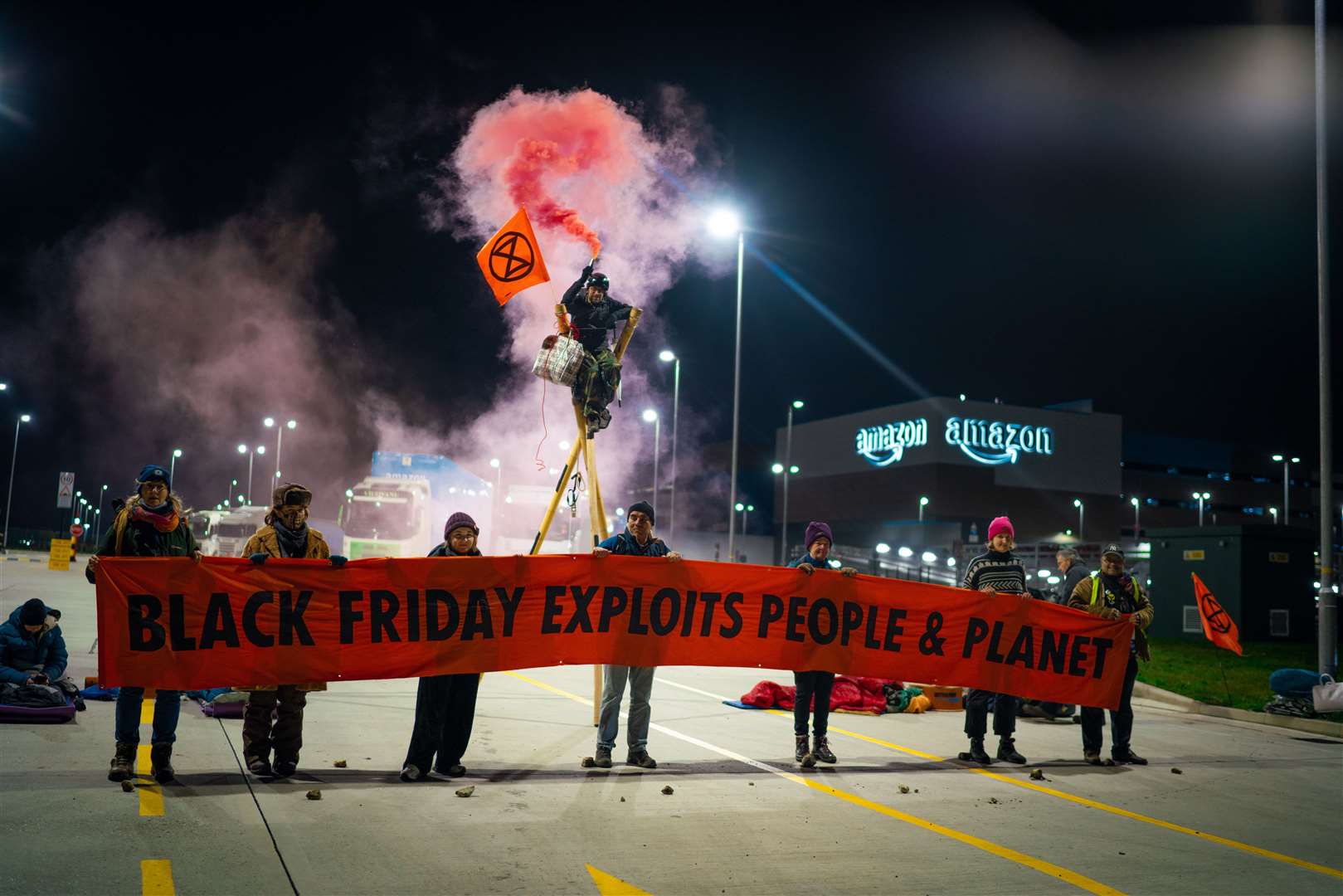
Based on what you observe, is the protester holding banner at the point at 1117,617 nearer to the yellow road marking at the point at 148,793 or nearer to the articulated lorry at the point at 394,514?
the yellow road marking at the point at 148,793

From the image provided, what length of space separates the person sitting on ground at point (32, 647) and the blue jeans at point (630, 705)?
476 centimetres

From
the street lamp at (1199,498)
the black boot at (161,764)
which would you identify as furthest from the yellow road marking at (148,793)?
the street lamp at (1199,498)

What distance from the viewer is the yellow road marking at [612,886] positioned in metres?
5.06

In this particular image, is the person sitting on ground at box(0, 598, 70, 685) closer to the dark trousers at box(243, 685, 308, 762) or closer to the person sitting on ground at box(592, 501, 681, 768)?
the dark trousers at box(243, 685, 308, 762)

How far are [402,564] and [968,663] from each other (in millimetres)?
5276

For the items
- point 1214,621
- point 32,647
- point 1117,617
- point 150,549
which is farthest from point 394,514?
point 1117,617

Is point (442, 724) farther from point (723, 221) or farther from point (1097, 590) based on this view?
point (723, 221)

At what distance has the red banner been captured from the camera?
7582 mm

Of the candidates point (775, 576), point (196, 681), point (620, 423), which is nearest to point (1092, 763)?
point (775, 576)

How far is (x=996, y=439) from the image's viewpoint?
76625 mm

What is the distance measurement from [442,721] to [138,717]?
6.64ft

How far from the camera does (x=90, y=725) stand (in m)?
8.89

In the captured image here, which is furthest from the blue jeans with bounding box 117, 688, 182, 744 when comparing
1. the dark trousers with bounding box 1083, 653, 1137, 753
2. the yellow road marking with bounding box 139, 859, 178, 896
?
the dark trousers with bounding box 1083, 653, 1137, 753

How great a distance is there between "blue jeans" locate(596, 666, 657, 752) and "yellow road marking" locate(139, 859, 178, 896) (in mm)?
3679
